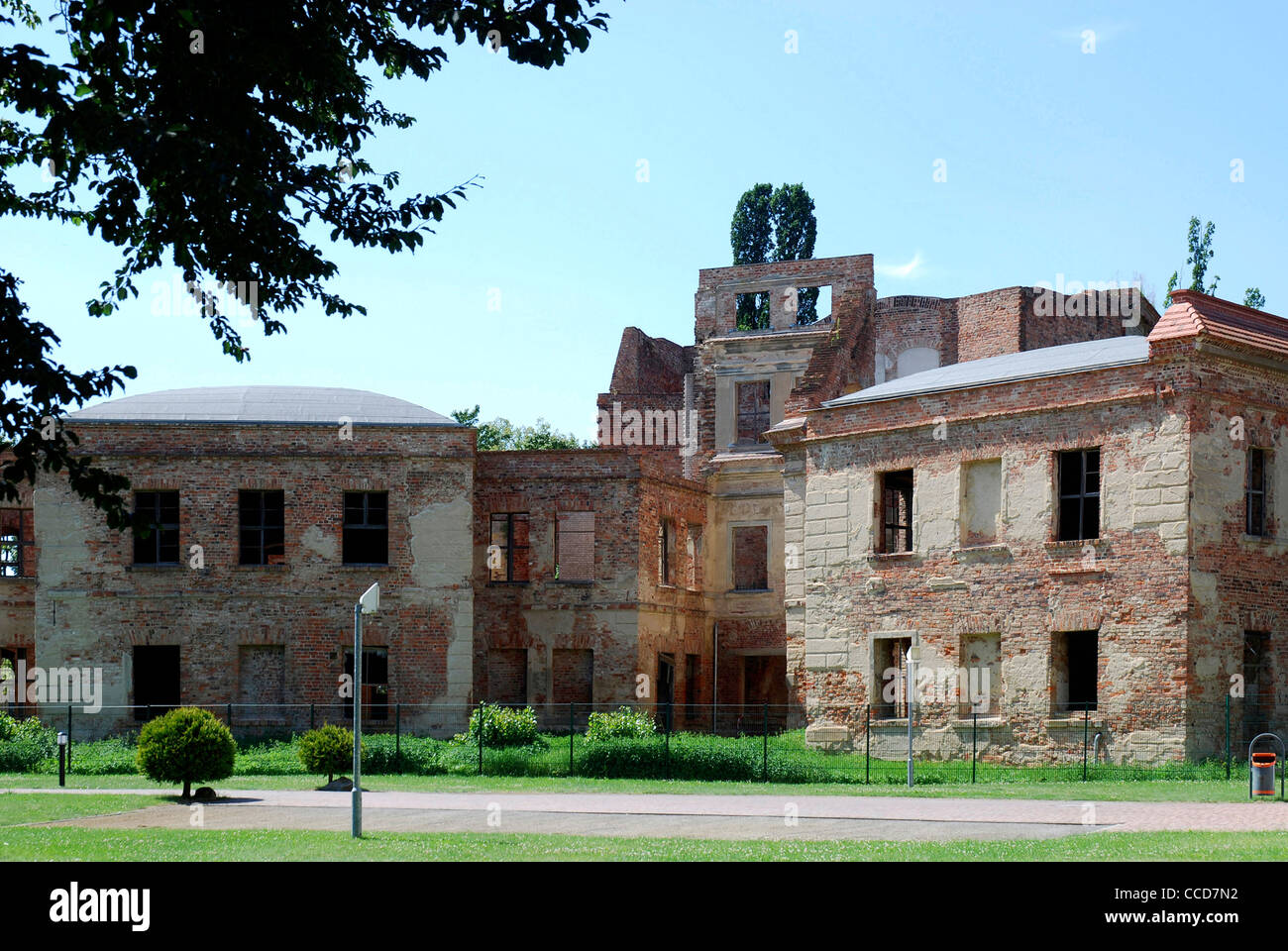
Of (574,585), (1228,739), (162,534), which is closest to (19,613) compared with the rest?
(162,534)

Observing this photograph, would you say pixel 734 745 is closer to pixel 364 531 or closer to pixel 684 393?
pixel 364 531

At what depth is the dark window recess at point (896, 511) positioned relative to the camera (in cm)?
3272

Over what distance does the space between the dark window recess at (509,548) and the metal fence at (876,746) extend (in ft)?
18.9

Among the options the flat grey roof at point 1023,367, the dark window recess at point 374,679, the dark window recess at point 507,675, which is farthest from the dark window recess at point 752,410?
the dark window recess at point 374,679

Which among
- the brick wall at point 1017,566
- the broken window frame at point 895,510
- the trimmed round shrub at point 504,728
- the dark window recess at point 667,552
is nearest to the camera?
the brick wall at point 1017,566

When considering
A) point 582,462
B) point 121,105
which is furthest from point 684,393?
point 121,105

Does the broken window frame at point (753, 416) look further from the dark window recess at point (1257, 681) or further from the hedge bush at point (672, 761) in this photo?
the dark window recess at point (1257, 681)

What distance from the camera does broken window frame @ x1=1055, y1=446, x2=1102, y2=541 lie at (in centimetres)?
2886

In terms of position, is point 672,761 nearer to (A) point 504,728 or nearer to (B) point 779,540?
(A) point 504,728

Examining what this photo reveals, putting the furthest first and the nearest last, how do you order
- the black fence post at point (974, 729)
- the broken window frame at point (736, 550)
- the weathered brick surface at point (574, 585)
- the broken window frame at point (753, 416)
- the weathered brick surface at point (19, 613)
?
the broken window frame at point (753, 416), the broken window frame at point (736, 550), the weathered brick surface at point (19, 613), the weathered brick surface at point (574, 585), the black fence post at point (974, 729)

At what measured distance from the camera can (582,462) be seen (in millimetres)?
39969

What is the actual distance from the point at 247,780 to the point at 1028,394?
16.5m

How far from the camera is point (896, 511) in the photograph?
114 ft

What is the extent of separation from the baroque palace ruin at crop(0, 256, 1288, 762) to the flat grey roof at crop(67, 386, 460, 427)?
0.49 feet
